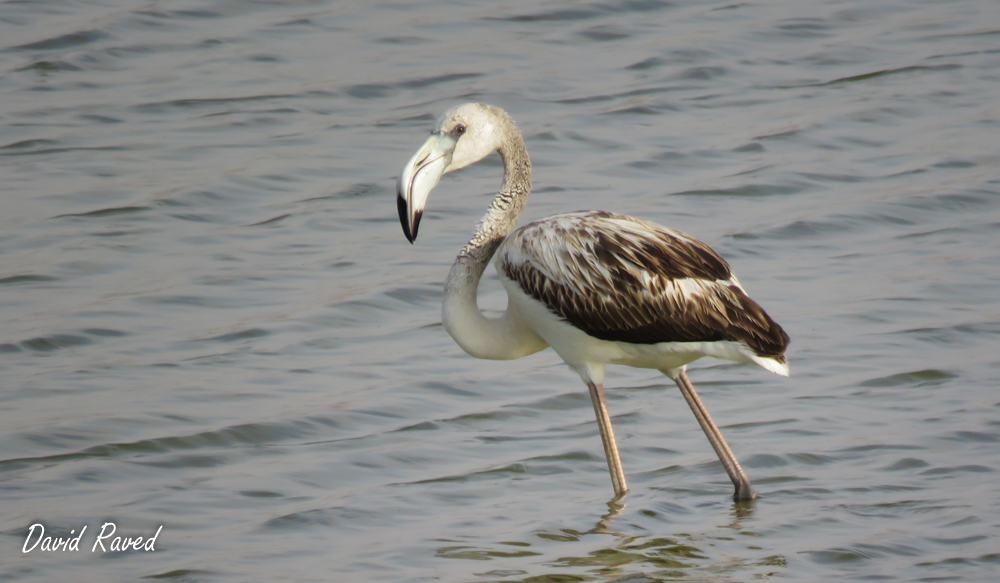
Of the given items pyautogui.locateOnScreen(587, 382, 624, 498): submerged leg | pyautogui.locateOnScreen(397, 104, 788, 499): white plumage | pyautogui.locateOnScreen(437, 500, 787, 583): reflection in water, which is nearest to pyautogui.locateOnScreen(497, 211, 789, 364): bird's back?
pyautogui.locateOnScreen(397, 104, 788, 499): white plumage

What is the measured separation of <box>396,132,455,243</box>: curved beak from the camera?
6.43 m

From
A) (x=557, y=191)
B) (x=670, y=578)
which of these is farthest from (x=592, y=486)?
(x=557, y=191)

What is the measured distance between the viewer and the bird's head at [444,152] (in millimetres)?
6438

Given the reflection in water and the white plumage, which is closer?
the reflection in water

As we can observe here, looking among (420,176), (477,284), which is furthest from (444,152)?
(477,284)

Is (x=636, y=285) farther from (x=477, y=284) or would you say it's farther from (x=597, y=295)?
(x=477, y=284)

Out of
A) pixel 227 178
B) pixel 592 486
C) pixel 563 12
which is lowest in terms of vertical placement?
→ pixel 592 486

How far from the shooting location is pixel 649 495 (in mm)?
6387

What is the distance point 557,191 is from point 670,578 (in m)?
6.15

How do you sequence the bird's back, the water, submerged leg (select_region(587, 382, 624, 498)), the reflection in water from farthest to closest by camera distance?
submerged leg (select_region(587, 382, 624, 498))
the water
the bird's back
the reflection in water

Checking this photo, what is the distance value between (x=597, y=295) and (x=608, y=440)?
740mm

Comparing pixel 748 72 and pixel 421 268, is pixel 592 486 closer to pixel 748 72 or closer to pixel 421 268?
pixel 421 268

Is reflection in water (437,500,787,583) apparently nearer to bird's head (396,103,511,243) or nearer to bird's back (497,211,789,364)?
bird's back (497,211,789,364)

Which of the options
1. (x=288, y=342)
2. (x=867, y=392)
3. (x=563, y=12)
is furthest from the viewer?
(x=563, y=12)
